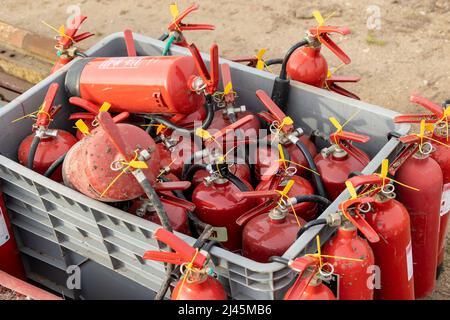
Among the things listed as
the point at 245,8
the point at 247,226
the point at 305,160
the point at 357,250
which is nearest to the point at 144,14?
the point at 245,8

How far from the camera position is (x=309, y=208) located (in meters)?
1.77

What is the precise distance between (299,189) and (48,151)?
759 millimetres

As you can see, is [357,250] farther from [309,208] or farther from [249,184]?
[249,184]

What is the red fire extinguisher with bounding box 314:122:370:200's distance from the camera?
1823mm

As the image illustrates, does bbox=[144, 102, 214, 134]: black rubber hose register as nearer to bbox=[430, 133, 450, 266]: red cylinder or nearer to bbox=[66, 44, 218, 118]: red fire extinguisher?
bbox=[66, 44, 218, 118]: red fire extinguisher

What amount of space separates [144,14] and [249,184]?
→ 7.59 ft

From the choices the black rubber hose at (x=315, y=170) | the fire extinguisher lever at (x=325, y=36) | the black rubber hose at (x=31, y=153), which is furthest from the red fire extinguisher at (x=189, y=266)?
the fire extinguisher lever at (x=325, y=36)

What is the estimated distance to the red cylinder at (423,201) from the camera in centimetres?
173

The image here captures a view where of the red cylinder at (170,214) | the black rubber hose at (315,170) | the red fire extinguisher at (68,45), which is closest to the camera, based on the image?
the red cylinder at (170,214)

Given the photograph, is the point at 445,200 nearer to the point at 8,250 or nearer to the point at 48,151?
the point at 48,151

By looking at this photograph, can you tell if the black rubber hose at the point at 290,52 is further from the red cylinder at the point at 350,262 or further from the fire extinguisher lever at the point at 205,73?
the red cylinder at the point at 350,262

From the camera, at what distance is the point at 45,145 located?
192cm

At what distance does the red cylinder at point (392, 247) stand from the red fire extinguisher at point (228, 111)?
57cm

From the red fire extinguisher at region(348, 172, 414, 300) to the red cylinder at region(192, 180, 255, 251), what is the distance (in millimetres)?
346
